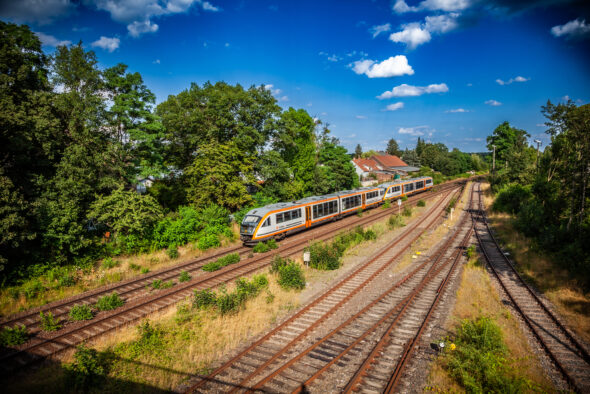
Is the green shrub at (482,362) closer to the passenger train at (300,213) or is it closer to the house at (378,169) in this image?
the passenger train at (300,213)

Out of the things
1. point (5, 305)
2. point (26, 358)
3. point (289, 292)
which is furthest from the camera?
point (289, 292)

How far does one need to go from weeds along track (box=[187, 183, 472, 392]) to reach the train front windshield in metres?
7.99

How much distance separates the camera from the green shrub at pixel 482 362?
694 centimetres

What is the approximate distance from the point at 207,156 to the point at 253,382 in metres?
21.1

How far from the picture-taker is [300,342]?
9.34m

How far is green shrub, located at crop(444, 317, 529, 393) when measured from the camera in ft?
22.8

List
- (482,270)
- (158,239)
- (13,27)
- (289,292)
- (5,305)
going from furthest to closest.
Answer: (158,239) < (13,27) < (482,270) < (289,292) < (5,305)

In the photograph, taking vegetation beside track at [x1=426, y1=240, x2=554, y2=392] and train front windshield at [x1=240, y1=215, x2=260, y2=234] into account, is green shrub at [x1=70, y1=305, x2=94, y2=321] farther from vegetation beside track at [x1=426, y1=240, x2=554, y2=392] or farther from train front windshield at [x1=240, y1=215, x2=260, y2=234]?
vegetation beside track at [x1=426, y1=240, x2=554, y2=392]

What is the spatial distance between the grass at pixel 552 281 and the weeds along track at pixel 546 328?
0.46 m

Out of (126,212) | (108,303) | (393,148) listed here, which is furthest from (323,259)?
(393,148)

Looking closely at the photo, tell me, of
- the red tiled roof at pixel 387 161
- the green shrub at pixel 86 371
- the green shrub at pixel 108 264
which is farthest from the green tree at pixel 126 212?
the red tiled roof at pixel 387 161

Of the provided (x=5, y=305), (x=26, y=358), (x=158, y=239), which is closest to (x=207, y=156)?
(x=158, y=239)

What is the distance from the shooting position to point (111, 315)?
453 inches

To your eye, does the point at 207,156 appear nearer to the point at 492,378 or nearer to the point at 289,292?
the point at 289,292
